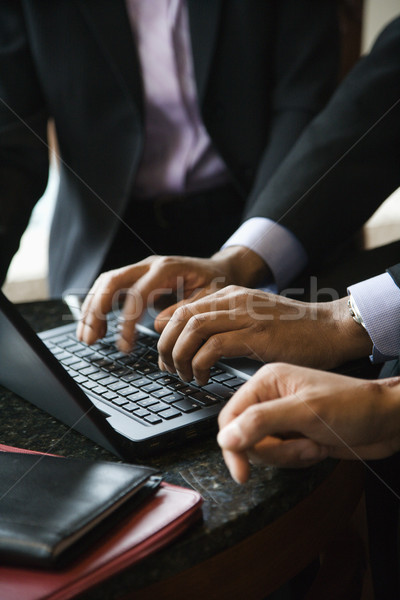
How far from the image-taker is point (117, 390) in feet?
2.01

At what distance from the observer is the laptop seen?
507mm

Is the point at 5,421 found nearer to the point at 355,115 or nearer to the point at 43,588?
the point at 43,588

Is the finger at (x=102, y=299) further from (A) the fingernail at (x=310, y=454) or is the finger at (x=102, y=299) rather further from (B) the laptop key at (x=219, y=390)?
(A) the fingernail at (x=310, y=454)

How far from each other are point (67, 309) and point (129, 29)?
629 mm

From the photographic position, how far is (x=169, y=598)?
0.39 meters

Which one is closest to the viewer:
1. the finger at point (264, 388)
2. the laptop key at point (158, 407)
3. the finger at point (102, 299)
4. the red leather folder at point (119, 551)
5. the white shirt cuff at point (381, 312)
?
the red leather folder at point (119, 551)

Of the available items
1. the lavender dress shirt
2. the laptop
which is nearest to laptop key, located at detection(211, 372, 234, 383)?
the laptop

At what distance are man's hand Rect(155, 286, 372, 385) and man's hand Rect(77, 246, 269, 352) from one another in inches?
3.7

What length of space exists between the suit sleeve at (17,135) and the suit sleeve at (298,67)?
1.57ft

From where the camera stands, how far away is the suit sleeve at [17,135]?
4.01 ft

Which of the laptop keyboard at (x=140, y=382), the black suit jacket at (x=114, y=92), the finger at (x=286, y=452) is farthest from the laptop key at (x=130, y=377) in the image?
the black suit jacket at (x=114, y=92)

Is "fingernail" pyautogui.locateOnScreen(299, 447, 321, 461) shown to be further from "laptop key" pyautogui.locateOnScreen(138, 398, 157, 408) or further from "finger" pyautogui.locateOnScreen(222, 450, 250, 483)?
"laptop key" pyautogui.locateOnScreen(138, 398, 157, 408)

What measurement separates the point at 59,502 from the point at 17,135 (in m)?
1.03

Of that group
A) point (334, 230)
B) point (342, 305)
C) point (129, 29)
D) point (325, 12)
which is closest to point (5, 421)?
point (342, 305)
